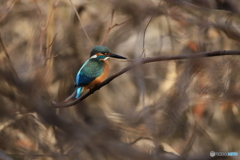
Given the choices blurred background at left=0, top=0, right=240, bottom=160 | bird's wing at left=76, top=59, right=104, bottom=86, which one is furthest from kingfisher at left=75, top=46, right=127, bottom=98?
blurred background at left=0, top=0, right=240, bottom=160

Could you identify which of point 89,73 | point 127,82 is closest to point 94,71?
point 89,73

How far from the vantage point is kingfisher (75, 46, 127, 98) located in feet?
9.98

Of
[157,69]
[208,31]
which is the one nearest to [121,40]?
[157,69]

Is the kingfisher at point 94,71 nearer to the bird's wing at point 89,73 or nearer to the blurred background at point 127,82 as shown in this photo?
the bird's wing at point 89,73

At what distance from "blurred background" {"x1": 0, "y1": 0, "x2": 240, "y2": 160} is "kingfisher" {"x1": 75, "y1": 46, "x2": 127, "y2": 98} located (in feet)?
0.35

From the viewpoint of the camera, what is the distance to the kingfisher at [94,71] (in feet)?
9.98

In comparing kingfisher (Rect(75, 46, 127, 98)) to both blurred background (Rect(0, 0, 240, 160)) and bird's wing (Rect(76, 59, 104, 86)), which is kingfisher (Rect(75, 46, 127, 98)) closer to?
bird's wing (Rect(76, 59, 104, 86))

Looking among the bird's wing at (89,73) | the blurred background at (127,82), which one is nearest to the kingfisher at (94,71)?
the bird's wing at (89,73)

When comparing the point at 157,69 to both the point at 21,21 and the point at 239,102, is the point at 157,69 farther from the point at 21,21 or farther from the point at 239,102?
the point at 21,21

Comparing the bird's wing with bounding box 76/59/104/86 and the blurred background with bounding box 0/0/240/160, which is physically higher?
the bird's wing with bounding box 76/59/104/86

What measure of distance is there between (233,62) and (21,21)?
9.29 feet

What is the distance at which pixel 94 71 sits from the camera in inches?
124

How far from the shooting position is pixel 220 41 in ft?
15.3

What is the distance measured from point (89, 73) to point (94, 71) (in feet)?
0.21
